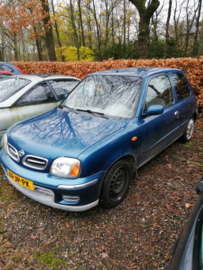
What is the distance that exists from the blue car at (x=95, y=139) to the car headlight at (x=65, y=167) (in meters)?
0.01

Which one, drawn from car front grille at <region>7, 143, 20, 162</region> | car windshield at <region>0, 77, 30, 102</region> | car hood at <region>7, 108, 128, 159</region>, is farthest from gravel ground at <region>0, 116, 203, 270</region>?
car windshield at <region>0, 77, 30, 102</region>

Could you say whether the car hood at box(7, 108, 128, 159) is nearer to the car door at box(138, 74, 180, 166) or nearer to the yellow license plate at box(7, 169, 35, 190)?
the yellow license plate at box(7, 169, 35, 190)

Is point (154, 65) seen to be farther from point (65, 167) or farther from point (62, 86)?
point (65, 167)

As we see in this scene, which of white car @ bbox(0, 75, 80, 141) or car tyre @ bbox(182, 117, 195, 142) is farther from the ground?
white car @ bbox(0, 75, 80, 141)

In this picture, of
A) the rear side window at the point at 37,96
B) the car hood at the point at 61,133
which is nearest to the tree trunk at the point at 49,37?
the rear side window at the point at 37,96

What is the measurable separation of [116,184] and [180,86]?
254cm

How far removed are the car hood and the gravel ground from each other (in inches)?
36.3

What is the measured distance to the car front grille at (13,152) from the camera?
104 inches

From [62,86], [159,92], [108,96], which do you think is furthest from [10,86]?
[159,92]

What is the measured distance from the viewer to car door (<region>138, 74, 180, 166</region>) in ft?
10.3

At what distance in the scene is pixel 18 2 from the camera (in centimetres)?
1598

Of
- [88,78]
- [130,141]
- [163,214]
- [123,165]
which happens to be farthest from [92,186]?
[88,78]

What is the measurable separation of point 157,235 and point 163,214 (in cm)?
37

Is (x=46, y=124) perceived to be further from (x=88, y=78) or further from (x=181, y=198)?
(x=181, y=198)
